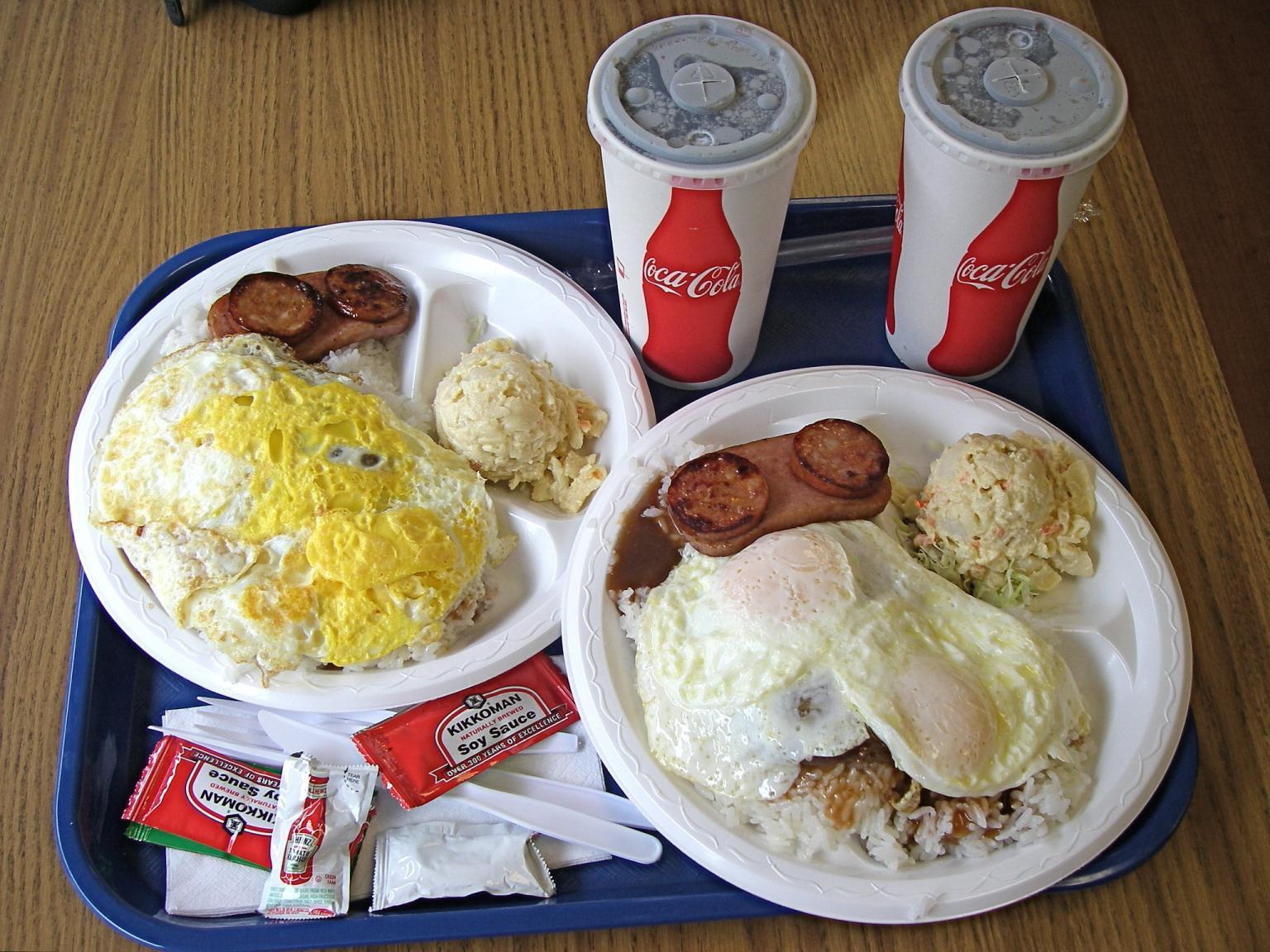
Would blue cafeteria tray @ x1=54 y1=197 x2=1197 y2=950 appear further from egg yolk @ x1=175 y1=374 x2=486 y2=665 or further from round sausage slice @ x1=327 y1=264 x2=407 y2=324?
egg yolk @ x1=175 y1=374 x2=486 y2=665

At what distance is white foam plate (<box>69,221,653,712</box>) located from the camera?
5.17ft

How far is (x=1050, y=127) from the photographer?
4.67ft

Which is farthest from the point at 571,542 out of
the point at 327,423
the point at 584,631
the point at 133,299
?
the point at 133,299

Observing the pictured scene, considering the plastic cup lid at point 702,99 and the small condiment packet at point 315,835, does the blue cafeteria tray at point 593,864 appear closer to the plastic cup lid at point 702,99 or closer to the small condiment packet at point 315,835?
the small condiment packet at point 315,835

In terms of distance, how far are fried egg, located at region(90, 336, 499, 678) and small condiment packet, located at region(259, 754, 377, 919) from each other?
17 cm

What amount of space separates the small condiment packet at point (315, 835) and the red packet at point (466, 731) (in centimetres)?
5

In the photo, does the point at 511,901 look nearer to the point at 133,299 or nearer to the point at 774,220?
the point at 774,220

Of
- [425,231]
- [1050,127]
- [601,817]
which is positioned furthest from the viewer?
[425,231]

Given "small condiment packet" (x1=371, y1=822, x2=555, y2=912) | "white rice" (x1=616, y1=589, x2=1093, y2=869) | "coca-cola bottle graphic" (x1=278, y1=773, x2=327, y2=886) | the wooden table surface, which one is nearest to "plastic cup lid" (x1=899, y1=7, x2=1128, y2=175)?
the wooden table surface

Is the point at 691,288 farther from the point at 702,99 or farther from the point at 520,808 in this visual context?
the point at 520,808

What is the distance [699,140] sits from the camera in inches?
56.5

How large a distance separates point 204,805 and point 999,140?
152 centimetres

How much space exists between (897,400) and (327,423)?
37.7 inches

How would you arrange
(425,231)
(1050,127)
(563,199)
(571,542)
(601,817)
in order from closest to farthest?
(1050,127), (601,817), (571,542), (425,231), (563,199)
